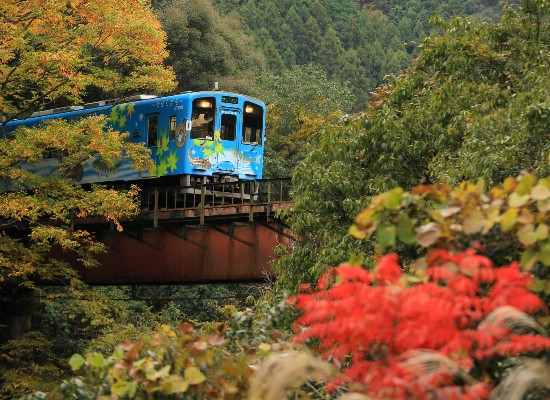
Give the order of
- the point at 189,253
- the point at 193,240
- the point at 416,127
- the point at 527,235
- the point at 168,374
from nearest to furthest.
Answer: the point at 527,235 < the point at 168,374 < the point at 416,127 < the point at 193,240 < the point at 189,253

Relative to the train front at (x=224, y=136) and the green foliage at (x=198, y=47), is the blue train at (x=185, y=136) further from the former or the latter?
the green foliage at (x=198, y=47)

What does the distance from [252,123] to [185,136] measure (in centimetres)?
278

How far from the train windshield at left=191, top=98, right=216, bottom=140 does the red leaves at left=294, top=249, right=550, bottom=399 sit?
21136 millimetres

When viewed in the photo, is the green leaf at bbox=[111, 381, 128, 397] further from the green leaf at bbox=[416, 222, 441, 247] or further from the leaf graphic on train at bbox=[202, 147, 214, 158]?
the leaf graphic on train at bbox=[202, 147, 214, 158]

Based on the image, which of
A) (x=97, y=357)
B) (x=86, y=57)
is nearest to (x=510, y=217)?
(x=97, y=357)

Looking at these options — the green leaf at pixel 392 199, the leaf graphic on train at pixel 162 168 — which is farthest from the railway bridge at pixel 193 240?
the green leaf at pixel 392 199

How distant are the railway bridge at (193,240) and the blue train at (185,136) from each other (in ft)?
1.95

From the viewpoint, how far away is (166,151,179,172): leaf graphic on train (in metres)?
26.6

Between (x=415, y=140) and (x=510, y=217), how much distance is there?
1027 centimetres

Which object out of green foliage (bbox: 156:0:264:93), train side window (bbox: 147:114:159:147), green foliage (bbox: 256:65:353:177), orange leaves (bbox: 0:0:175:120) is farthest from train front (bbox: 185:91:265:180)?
green foliage (bbox: 256:65:353:177)

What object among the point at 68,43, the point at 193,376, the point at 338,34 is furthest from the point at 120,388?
the point at 338,34

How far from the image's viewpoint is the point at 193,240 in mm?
24844

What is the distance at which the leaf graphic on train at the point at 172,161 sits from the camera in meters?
26.6

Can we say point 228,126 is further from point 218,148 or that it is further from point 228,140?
point 218,148
